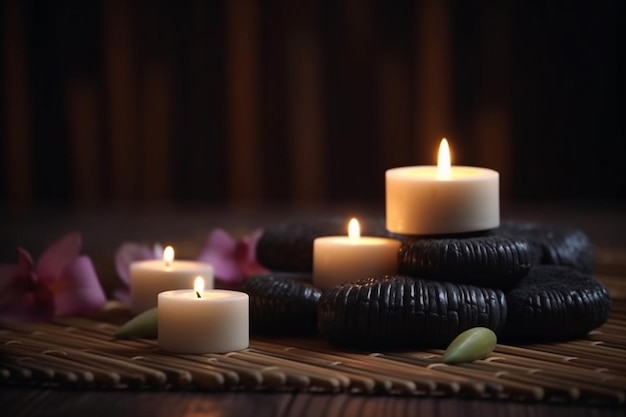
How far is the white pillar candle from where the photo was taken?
4.28 ft

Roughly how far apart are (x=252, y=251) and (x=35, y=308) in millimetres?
345

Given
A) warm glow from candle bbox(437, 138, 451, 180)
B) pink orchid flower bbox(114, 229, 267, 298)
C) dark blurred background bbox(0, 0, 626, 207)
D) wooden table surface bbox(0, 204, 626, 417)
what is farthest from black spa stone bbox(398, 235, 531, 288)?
dark blurred background bbox(0, 0, 626, 207)

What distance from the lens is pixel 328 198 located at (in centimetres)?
355

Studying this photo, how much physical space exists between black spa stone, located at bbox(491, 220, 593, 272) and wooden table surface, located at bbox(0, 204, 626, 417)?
0.28 metres

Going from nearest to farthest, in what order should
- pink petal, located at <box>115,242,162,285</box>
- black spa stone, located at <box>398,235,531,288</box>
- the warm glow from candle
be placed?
black spa stone, located at <box>398,235,531,288</box> < the warm glow from candle < pink petal, located at <box>115,242,162,285</box>

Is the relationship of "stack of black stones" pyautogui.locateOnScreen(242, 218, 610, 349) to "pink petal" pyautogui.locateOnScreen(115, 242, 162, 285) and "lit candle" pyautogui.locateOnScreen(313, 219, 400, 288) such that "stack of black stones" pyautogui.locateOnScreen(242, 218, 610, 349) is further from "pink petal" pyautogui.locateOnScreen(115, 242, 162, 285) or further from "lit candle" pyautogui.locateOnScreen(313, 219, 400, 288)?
"pink petal" pyautogui.locateOnScreen(115, 242, 162, 285)

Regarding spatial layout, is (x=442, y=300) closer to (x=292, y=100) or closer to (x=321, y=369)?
(x=321, y=369)

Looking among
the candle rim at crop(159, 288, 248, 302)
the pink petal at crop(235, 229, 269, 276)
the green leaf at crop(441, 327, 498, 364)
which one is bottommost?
the green leaf at crop(441, 327, 498, 364)

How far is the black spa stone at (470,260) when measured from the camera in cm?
124

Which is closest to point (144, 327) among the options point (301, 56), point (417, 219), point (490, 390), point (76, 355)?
point (76, 355)

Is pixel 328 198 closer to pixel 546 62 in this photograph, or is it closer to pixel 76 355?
pixel 546 62

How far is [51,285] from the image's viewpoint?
1.44 m

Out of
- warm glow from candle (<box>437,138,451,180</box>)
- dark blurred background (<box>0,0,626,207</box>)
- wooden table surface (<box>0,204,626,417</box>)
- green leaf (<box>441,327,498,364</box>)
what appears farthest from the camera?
dark blurred background (<box>0,0,626,207</box>)

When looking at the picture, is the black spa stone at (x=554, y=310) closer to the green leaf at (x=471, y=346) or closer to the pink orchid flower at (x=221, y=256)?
the green leaf at (x=471, y=346)
